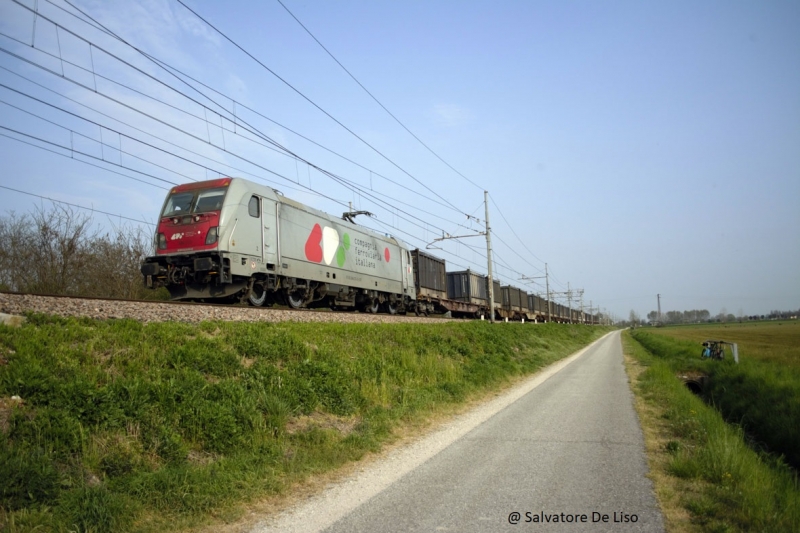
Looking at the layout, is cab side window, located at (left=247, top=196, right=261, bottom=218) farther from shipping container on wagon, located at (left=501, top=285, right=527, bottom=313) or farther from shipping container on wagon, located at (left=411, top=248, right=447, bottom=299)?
shipping container on wagon, located at (left=501, top=285, right=527, bottom=313)

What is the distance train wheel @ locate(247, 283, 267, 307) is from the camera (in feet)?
51.1

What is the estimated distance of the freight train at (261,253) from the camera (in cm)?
1417

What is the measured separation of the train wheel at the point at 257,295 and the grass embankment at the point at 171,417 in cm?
479

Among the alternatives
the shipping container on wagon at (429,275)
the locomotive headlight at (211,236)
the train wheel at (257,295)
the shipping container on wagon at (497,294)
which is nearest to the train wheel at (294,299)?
the train wheel at (257,295)

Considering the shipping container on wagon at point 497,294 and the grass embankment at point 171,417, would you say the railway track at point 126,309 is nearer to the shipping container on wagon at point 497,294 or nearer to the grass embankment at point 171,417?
the grass embankment at point 171,417

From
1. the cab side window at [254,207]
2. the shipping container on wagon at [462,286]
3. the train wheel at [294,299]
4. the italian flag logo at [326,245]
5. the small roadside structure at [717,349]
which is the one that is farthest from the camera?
→ the shipping container on wagon at [462,286]

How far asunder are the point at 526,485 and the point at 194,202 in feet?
40.8

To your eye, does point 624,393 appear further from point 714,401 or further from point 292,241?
point 292,241

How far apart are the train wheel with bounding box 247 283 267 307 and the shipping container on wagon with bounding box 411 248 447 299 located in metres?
14.0

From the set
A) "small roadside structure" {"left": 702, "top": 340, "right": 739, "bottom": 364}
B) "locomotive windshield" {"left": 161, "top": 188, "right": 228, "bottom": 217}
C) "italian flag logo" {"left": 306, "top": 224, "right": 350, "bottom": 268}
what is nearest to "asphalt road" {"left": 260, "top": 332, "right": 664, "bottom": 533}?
"locomotive windshield" {"left": 161, "top": 188, "right": 228, "bottom": 217}

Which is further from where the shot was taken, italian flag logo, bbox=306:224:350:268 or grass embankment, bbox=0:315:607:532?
italian flag logo, bbox=306:224:350:268

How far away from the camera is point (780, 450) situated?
12297 mm

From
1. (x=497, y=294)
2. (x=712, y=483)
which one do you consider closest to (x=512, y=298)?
(x=497, y=294)

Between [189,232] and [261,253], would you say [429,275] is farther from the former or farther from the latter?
[189,232]
